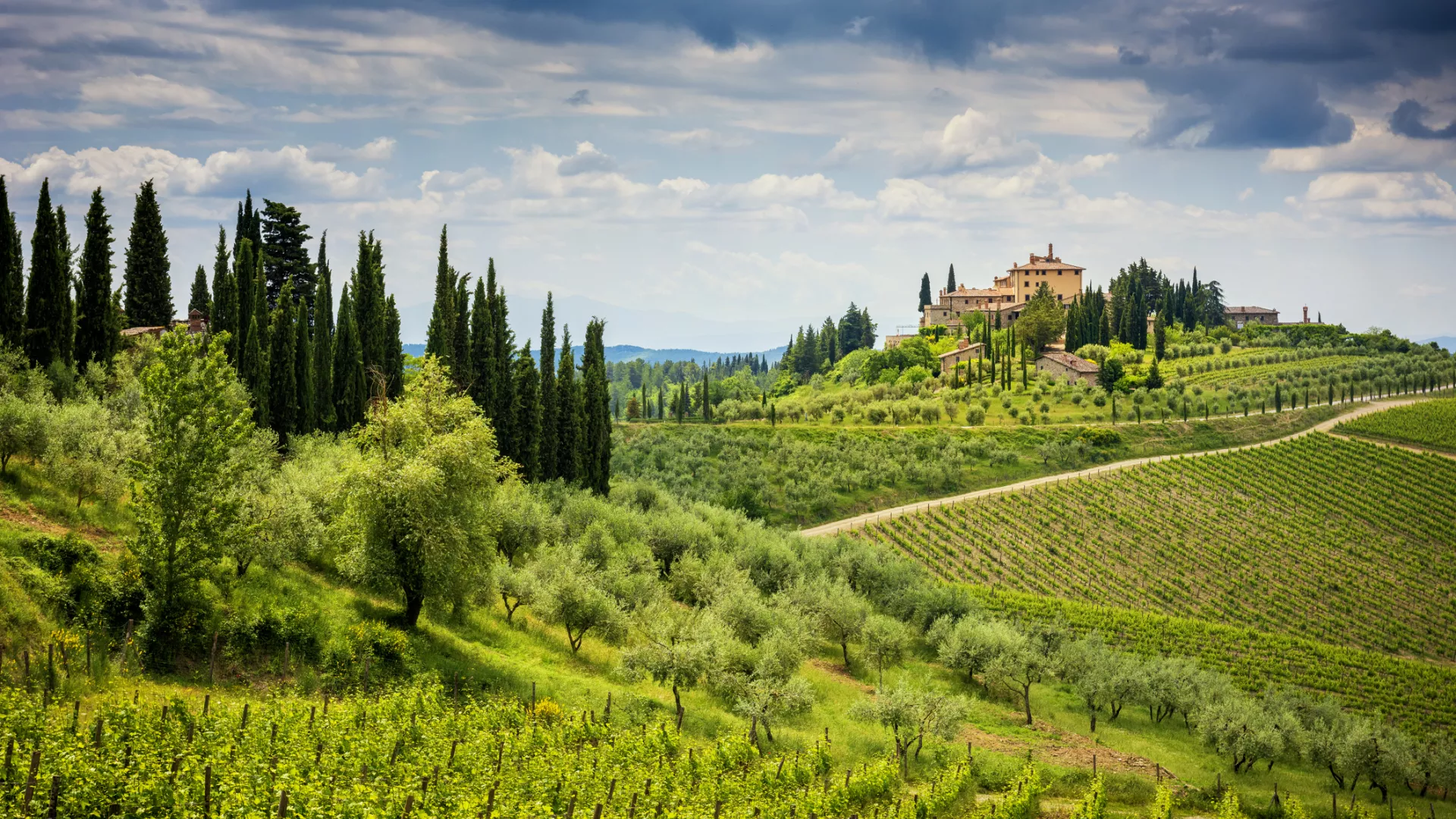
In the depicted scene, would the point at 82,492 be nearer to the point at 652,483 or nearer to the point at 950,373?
the point at 652,483

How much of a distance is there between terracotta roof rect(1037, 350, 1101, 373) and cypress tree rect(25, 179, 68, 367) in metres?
106

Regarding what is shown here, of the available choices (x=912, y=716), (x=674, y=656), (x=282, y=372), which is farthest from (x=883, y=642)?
(x=282, y=372)

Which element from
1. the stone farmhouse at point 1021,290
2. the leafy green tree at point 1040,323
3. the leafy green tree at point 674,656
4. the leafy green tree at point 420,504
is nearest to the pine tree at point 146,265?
the leafy green tree at point 420,504

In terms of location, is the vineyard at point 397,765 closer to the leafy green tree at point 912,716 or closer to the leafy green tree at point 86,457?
the leafy green tree at point 912,716

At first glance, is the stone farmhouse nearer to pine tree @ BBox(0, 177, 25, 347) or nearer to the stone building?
the stone building

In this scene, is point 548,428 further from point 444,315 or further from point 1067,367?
point 1067,367

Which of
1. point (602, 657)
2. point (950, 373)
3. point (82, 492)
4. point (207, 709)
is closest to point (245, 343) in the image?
point (82, 492)

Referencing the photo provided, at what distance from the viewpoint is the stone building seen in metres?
120

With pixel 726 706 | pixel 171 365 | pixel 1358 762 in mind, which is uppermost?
pixel 171 365

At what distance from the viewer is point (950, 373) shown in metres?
131

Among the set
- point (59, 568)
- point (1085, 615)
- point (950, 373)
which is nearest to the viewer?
point (59, 568)

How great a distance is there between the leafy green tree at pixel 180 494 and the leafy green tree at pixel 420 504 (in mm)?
4712

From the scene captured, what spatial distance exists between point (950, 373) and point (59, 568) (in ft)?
378

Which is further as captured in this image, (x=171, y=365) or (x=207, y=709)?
(x=171, y=365)
